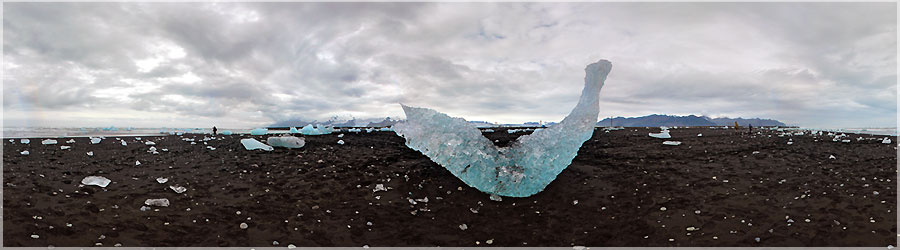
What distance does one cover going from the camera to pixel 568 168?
10523 mm

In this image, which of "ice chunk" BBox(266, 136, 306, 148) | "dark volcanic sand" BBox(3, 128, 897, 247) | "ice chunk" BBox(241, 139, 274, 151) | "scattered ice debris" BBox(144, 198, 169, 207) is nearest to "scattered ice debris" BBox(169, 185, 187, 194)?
"dark volcanic sand" BBox(3, 128, 897, 247)

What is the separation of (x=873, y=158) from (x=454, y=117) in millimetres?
11432

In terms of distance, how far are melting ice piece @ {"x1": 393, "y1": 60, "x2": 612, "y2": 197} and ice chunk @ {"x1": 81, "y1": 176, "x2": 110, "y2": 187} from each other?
6.15m

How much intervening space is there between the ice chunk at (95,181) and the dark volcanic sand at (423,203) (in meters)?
0.15

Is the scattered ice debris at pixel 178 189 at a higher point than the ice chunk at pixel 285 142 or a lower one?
lower

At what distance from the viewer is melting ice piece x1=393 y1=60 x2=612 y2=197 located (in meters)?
8.82

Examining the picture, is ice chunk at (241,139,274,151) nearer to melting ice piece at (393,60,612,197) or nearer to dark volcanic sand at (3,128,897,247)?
dark volcanic sand at (3,128,897,247)

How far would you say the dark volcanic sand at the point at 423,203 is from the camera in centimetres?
620

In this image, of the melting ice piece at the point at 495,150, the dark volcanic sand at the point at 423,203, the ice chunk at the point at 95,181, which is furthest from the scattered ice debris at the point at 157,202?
the melting ice piece at the point at 495,150

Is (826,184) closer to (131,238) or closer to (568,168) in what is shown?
(568,168)

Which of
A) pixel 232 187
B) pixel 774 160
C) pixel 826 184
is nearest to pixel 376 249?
pixel 232 187

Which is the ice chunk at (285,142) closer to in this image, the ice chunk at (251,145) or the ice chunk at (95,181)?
the ice chunk at (251,145)

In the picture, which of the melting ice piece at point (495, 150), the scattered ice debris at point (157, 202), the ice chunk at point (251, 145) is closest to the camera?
the scattered ice debris at point (157, 202)

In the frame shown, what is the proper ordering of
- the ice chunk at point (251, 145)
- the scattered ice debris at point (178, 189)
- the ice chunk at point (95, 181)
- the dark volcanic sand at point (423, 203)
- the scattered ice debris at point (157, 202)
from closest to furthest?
1. the dark volcanic sand at point (423, 203)
2. the scattered ice debris at point (157, 202)
3. the ice chunk at point (95, 181)
4. the scattered ice debris at point (178, 189)
5. the ice chunk at point (251, 145)
